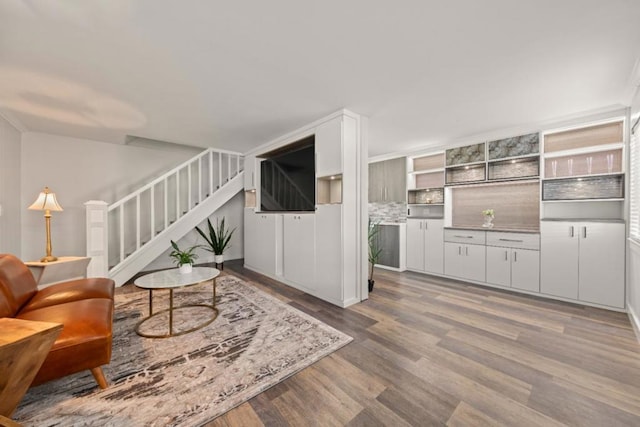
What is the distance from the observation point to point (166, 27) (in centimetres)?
163

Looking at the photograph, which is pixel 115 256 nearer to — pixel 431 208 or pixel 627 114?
pixel 431 208

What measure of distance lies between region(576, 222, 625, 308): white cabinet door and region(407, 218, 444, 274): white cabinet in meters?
1.66

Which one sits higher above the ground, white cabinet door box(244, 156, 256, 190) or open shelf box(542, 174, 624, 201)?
white cabinet door box(244, 156, 256, 190)

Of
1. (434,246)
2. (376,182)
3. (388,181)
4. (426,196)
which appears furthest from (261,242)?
(426,196)

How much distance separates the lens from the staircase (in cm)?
345

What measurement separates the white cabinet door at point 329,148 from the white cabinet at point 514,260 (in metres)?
2.61

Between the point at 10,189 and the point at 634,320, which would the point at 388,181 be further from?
the point at 10,189

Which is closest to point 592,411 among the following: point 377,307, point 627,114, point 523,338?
point 523,338

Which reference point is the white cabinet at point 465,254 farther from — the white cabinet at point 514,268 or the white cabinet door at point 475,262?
the white cabinet at point 514,268

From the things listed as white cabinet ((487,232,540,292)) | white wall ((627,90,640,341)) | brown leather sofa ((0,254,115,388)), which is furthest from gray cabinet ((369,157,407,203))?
brown leather sofa ((0,254,115,388))

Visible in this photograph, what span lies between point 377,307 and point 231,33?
2961 mm

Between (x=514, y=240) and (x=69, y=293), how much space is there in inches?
198

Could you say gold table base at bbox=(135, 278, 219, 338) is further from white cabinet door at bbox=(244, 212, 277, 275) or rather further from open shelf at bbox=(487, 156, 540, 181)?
open shelf at bbox=(487, 156, 540, 181)

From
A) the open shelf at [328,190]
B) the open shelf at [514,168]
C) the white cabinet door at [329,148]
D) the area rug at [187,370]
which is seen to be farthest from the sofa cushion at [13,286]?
the open shelf at [514,168]
